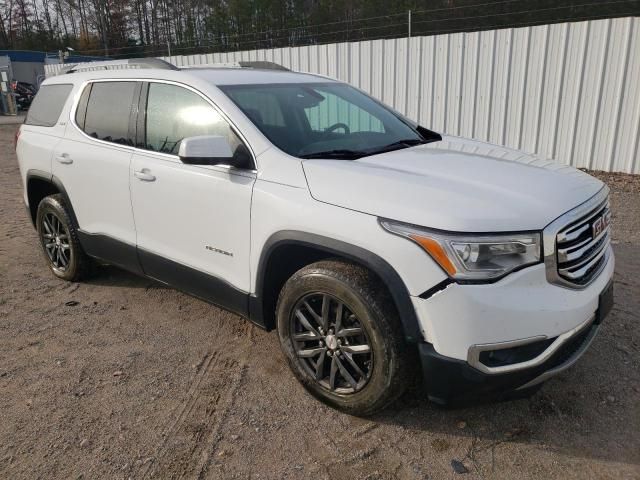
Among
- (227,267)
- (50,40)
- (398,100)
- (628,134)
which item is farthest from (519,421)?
(50,40)

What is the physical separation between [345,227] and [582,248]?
3.67ft

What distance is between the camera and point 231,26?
24375 mm

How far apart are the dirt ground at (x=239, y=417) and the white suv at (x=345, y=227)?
28 centimetres

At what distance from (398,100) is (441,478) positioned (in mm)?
7954

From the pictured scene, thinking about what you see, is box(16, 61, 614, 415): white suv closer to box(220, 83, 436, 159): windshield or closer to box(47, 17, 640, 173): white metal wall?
box(220, 83, 436, 159): windshield

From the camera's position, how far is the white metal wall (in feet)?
24.6

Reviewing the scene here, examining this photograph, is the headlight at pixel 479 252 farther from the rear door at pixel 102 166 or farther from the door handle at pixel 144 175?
the rear door at pixel 102 166

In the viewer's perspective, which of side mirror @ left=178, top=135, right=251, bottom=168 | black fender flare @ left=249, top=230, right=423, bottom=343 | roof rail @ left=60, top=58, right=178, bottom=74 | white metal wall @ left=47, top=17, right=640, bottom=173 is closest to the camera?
black fender flare @ left=249, top=230, right=423, bottom=343

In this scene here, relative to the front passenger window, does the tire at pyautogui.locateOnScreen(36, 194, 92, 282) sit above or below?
below

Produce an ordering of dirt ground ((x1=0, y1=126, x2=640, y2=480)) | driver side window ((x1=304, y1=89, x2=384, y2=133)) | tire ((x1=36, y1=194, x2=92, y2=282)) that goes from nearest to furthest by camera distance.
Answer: dirt ground ((x1=0, y1=126, x2=640, y2=480)), driver side window ((x1=304, y1=89, x2=384, y2=133)), tire ((x1=36, y1=194, x2=92, y2=282))

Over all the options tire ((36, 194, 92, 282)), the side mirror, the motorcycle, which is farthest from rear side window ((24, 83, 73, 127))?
the motorcycle

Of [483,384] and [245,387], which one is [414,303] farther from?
[245,387]

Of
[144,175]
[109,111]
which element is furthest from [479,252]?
[109,111]

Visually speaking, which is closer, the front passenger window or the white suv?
the white suv
